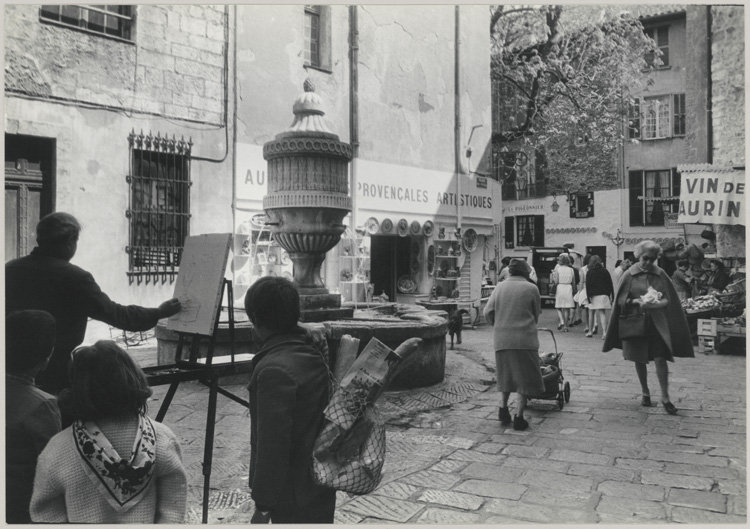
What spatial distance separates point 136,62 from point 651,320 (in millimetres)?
8223

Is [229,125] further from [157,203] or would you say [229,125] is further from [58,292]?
[58,292]

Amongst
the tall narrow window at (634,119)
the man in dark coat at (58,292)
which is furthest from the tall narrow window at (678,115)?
the man in dark coat at (58,292)

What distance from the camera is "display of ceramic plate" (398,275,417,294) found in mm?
15969

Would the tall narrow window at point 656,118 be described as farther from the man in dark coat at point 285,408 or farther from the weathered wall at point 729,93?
the man in dark coat at point 285,408

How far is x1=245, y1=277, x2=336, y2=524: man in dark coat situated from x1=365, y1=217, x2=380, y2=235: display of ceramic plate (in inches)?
464

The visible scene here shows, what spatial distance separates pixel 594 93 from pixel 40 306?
20.8m

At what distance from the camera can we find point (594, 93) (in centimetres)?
2128

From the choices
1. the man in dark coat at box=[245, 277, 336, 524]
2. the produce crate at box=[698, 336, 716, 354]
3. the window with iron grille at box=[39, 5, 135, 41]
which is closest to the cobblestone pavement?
the man in dark coat at box=[245, 277, 336, 524]

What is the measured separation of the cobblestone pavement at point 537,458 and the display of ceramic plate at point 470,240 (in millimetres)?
9086

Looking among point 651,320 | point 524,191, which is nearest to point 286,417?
point 651,320

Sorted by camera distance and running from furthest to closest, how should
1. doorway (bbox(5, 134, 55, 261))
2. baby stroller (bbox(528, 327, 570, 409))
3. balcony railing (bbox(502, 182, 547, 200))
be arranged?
balcony railing (bbox(502, 182, 547, 200)), doorway (bbox(5, 134, 55, 261)), baby stroller (bbox(528, 327, 570, 409))

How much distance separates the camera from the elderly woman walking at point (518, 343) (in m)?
5.86

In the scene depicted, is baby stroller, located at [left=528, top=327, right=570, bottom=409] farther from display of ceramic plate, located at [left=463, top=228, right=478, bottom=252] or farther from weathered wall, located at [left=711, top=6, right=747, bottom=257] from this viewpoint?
display of ceramic plate, located at [left=463, top=228, right=478, bottom=252]

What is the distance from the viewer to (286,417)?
238 centimetres
